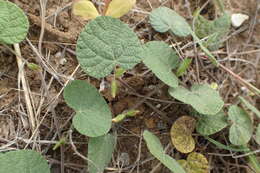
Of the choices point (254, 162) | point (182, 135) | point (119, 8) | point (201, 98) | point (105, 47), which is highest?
point (119, 8)

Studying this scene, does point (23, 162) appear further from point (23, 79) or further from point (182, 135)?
point (182, 135)

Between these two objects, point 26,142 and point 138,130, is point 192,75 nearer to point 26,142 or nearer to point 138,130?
point 138,130

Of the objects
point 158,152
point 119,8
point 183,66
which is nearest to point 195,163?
point 158,152

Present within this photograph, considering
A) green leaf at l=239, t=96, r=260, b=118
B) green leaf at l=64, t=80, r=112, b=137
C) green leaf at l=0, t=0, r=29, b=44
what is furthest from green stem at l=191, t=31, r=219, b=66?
green leaf at l=0, t=0, r=29, b=44

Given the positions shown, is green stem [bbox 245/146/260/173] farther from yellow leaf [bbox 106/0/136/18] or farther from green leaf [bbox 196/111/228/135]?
yellow leaf [bbox 106/0/136/18]

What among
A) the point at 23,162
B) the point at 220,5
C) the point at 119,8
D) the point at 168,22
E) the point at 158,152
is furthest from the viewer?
the point at 220,5

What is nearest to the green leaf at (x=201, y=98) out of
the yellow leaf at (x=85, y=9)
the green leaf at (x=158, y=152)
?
the green leaf at (x=158, y=152)
